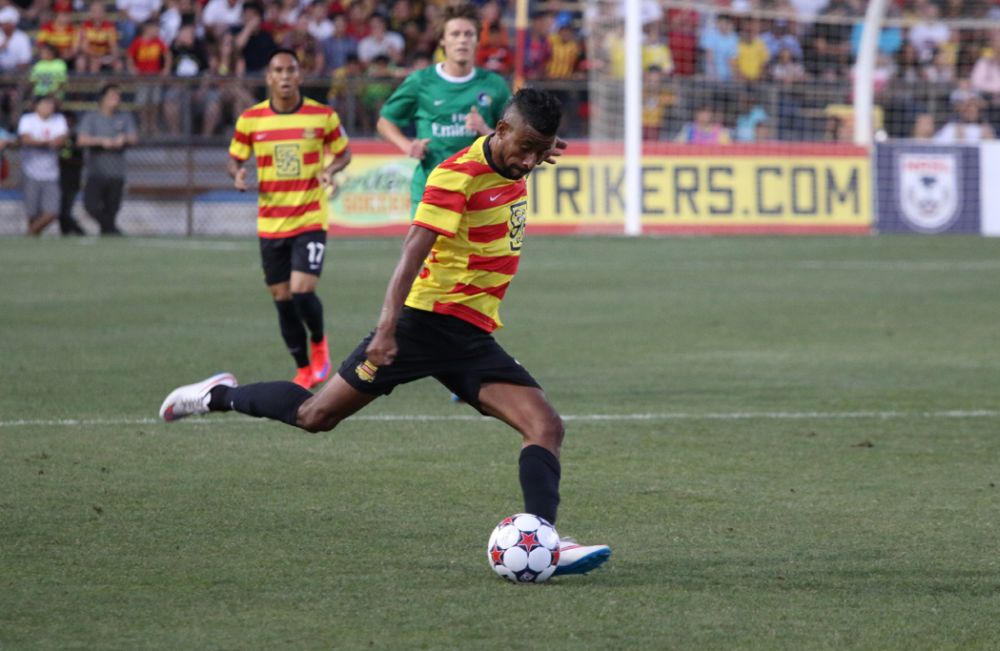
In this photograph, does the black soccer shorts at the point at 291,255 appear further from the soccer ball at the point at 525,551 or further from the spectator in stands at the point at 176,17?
the spectator in stands at the point at 176,17

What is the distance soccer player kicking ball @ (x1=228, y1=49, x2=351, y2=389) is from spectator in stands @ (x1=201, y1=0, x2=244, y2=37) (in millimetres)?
16656

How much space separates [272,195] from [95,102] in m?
15.6

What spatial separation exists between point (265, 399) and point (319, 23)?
2184 centimetres

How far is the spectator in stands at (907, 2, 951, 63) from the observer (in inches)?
1118

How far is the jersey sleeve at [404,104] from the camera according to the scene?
32.5ft

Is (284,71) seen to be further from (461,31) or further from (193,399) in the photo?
(193,399)

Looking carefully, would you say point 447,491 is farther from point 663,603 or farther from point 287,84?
point 287,84

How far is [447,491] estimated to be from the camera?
6.84 metres

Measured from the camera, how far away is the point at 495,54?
2622 cm

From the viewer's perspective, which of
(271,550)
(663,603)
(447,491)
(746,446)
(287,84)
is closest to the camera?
(663,603)

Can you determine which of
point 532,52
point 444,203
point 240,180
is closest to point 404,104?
point 240,180

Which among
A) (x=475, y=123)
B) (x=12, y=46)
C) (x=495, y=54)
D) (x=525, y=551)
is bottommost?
(x=525, y=551)

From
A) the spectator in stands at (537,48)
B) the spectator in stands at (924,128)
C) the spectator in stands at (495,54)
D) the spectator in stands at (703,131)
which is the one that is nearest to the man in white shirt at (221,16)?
the spectator in stands at (495,54)

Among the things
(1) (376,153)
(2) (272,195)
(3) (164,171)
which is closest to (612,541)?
(2) (272,195)
